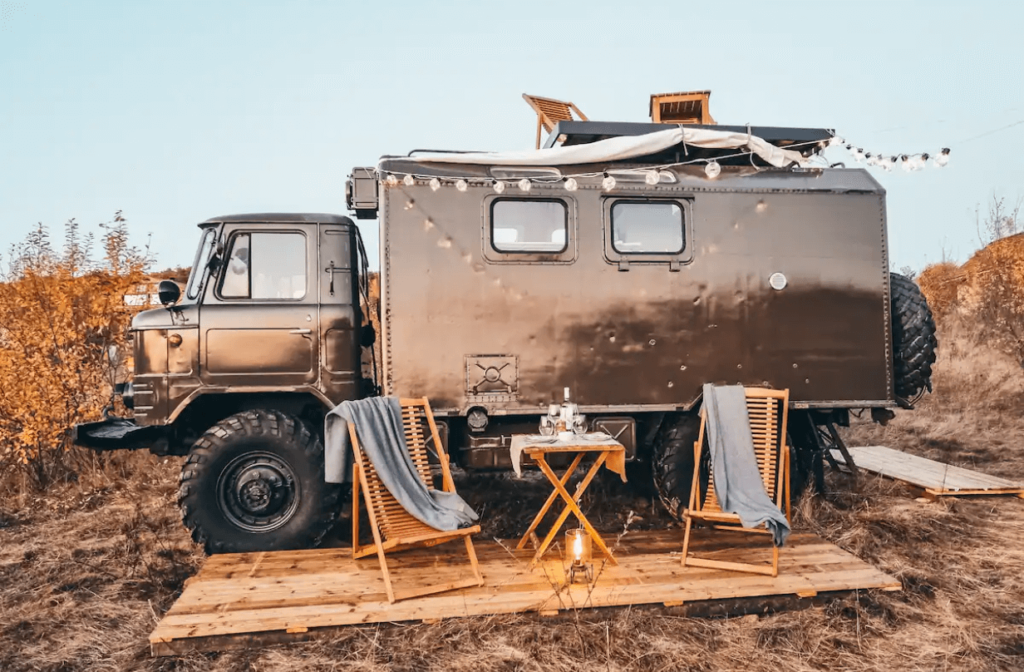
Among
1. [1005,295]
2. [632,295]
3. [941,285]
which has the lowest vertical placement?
[632,295]

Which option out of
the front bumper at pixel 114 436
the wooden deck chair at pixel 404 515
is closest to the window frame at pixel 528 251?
the wooden deck chair at pixel 404 515

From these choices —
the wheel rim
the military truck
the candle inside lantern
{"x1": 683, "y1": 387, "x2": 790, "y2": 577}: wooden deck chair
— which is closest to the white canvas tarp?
the military truck

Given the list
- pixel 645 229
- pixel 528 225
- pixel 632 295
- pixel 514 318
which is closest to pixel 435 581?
pixel 514 318

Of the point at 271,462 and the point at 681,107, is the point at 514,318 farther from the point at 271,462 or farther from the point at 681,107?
the point at 681,107

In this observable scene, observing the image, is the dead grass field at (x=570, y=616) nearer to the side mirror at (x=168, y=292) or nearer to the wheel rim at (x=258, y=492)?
the wheel rim at (x=258, y=492)

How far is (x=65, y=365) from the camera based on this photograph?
7.05m

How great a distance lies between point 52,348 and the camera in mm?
7078

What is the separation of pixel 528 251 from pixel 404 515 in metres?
2.22

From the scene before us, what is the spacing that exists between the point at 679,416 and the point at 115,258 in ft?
21.2

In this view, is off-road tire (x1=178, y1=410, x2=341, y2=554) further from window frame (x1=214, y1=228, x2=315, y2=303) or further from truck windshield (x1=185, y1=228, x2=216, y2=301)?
truck windshield (x1=185, y1=228, x2=216, y2=301)

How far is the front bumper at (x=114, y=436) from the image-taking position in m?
5.09

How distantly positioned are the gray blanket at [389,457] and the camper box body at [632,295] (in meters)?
0.55

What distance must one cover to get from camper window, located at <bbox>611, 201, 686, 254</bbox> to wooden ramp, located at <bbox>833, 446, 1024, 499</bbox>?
3484 millimetres

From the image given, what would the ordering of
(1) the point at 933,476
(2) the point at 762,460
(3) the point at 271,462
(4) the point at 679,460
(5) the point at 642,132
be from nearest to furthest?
(2) the point at 762,460, (3) the point at 271,462, (4) the point at 679,460, (5) the point at 642,132, (1) the point at 933,476
